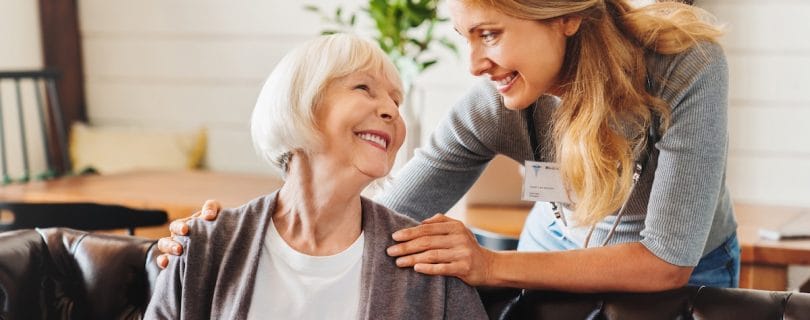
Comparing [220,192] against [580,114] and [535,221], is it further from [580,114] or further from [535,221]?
[580,114]

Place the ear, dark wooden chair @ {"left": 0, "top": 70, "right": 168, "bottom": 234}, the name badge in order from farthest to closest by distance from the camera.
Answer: dark wooden chair @ {"left": 0, "top": 70, "right": 168, "bottom": 234}
the name badge
the ear

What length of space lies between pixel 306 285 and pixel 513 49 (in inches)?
20.4

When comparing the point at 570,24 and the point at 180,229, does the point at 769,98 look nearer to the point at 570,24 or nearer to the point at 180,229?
the point at 570,24

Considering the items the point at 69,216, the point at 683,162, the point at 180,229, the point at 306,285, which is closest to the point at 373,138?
the point at 306,285

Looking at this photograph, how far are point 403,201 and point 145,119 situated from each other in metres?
3.08

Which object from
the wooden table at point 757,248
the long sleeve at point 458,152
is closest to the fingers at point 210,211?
the long sleeve at point 458,152

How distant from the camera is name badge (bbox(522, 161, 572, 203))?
184cm

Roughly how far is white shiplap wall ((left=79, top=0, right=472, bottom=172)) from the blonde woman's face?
265 centimetres

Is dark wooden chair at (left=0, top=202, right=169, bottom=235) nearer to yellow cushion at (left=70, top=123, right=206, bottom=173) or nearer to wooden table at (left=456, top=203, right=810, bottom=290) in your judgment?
wooden table at (left=456, top=203, right=810, bottom=290)

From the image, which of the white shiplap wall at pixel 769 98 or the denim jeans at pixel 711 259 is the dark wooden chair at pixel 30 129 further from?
the white shiplap wall at pixel 769 98

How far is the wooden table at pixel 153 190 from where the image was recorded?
344 cm

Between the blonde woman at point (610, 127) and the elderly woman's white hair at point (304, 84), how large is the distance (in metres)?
0.19

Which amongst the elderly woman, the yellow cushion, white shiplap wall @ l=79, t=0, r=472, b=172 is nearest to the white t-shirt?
the elderly woman

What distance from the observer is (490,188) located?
326 cm
